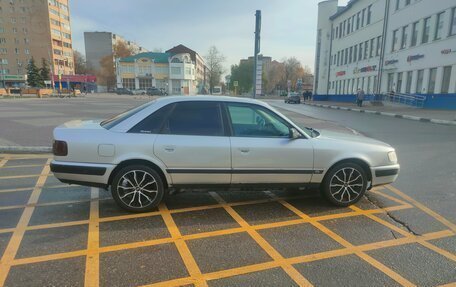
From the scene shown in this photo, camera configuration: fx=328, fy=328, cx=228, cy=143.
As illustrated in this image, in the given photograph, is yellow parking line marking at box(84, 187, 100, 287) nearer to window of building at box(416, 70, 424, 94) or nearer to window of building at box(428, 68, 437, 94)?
window of building at box(428, 68, 437, 94)

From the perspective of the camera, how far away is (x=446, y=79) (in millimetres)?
25438

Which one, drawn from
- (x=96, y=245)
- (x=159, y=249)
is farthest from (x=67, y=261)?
(x=159, y=249)

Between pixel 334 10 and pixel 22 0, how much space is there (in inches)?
3469

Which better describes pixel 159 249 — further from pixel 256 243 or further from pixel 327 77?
pixel 327 77

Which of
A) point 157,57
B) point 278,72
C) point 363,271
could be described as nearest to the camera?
point 363,271

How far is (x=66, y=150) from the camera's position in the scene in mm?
4293

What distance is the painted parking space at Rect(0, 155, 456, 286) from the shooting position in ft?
9.88

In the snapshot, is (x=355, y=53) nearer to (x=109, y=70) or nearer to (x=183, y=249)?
(x=183, y=249)

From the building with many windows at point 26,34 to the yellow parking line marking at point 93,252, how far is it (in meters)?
103

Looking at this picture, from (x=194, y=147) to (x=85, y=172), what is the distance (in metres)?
1.45

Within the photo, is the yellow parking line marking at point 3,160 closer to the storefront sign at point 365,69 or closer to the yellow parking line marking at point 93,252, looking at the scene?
the yellow parking line marking at point 93,252

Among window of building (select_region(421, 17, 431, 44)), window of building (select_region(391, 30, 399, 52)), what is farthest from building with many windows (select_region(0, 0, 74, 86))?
window of building (select_region(421, 17, 431, 44))

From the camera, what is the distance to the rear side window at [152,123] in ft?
14.3

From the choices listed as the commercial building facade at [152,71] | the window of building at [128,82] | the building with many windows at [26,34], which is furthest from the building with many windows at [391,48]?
the building with many windows at [26,34]
